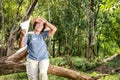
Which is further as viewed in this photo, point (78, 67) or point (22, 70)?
point (78, 67)

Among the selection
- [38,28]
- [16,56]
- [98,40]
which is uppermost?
[38,28]

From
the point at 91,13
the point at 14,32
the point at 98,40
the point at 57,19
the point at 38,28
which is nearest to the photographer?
the point at 38,28

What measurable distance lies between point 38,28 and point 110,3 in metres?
6.57

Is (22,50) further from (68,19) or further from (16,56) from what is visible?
(68,19)

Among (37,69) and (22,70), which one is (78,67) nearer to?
(22,70)

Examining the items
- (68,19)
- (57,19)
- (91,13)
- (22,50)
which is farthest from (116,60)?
(22,50)

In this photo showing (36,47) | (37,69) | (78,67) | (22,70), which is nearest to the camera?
(36,47)

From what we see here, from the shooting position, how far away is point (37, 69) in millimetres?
7812

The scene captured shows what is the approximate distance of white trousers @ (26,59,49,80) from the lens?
25.3 ft

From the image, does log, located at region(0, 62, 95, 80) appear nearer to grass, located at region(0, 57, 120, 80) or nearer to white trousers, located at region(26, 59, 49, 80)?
white trousers, located at region(26, 59, 49, 80)

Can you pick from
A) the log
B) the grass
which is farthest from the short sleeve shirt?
the grass

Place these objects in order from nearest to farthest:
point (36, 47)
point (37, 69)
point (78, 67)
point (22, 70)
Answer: point (36, 47)
point (37, 69)
point (22, 70)
point (78, 67)

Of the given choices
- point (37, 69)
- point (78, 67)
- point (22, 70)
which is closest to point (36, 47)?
point (37, 69)

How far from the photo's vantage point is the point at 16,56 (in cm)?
916
